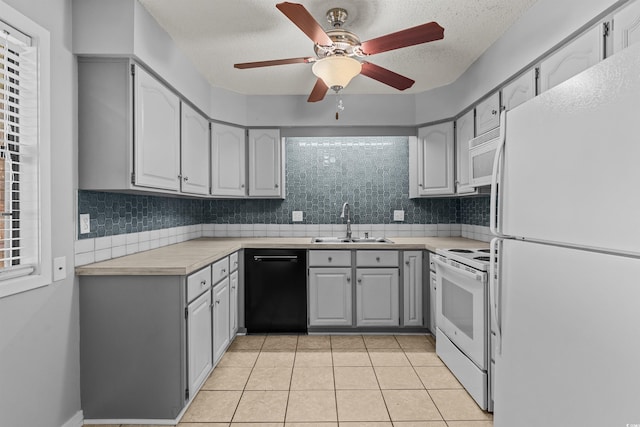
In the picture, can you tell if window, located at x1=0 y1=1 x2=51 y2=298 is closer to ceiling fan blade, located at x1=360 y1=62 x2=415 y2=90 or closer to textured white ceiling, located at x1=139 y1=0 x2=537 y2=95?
textured white ceiling, located at x1=139 y1=0 x2=537 y2=95

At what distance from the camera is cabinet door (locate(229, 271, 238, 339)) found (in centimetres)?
293

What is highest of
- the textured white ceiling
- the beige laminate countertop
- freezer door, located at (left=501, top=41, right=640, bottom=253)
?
the textured white ceiling

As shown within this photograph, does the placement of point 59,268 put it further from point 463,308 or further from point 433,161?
point 433,161

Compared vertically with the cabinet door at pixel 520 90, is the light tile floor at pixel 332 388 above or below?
below

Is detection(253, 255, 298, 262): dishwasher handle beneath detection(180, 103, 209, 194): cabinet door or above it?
beneath

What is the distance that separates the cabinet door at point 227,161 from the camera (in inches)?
132

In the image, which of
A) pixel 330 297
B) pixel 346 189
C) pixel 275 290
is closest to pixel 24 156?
pixel 275 290

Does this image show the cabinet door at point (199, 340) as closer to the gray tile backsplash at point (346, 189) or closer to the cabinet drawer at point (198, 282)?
the cabinet drawer at point (198, 282)

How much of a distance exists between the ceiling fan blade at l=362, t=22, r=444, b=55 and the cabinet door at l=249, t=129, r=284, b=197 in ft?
5.79

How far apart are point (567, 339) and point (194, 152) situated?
2.76 meters

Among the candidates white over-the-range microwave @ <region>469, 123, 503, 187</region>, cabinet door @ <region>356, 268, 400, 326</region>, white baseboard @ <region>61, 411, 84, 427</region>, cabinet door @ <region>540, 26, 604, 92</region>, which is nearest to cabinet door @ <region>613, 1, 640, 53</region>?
cabinet door @ <region>540, 26, 604, 92</region>

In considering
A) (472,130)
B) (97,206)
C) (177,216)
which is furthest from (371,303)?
(97,206)

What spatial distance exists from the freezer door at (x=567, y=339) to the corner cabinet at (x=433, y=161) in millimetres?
1918

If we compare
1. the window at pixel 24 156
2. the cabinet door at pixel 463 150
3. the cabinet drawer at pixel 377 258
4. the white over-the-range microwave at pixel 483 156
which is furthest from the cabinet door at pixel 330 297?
the window at pixel 24 156
